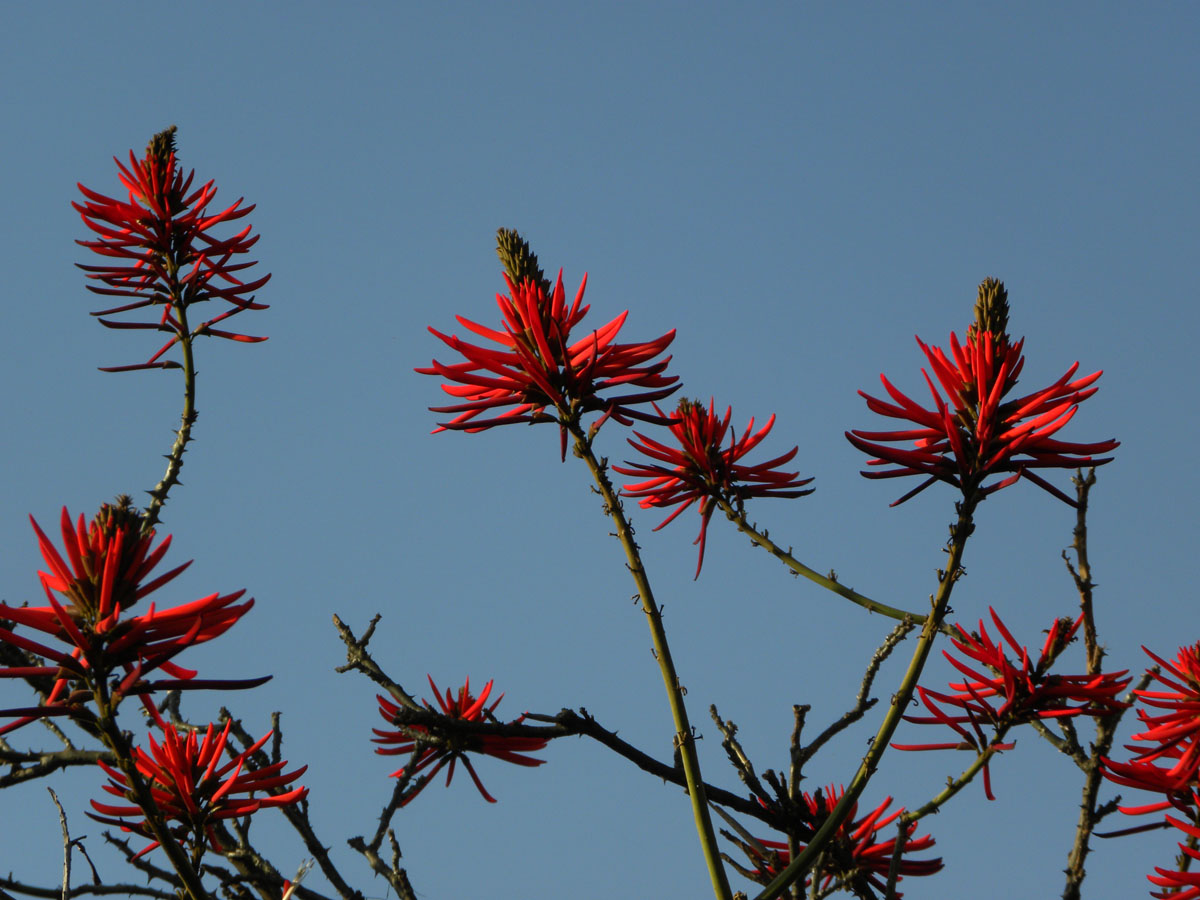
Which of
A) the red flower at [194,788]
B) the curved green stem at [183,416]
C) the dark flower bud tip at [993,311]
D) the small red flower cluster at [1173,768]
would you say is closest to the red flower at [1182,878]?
the small red flower cluster at [1173,768]

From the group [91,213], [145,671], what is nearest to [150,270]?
[91,213]

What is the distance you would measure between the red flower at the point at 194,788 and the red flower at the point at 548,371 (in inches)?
27.5

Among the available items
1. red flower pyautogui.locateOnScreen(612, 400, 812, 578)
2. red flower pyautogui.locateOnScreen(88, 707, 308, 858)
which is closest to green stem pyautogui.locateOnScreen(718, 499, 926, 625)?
red flower pyautogui.locateOnScreen(612, 400, 812, 578)

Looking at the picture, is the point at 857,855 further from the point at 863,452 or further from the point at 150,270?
the point at 150,270

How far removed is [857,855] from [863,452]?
4.12 feet

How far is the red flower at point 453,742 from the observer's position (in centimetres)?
187

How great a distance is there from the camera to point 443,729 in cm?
181

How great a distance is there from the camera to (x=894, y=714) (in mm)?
2033

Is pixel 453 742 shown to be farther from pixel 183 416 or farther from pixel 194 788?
pixel 183 416

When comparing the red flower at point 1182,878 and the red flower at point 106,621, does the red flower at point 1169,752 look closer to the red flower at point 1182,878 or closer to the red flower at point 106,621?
the red flower at point 1182,878

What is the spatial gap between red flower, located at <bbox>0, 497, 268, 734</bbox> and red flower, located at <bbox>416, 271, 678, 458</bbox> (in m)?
0.63

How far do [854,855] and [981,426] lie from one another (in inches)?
49.8

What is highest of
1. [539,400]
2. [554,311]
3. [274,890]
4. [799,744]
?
[554,311]

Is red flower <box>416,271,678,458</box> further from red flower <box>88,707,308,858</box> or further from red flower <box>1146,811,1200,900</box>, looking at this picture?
red flower <box>1146,811,1200,900</box>
